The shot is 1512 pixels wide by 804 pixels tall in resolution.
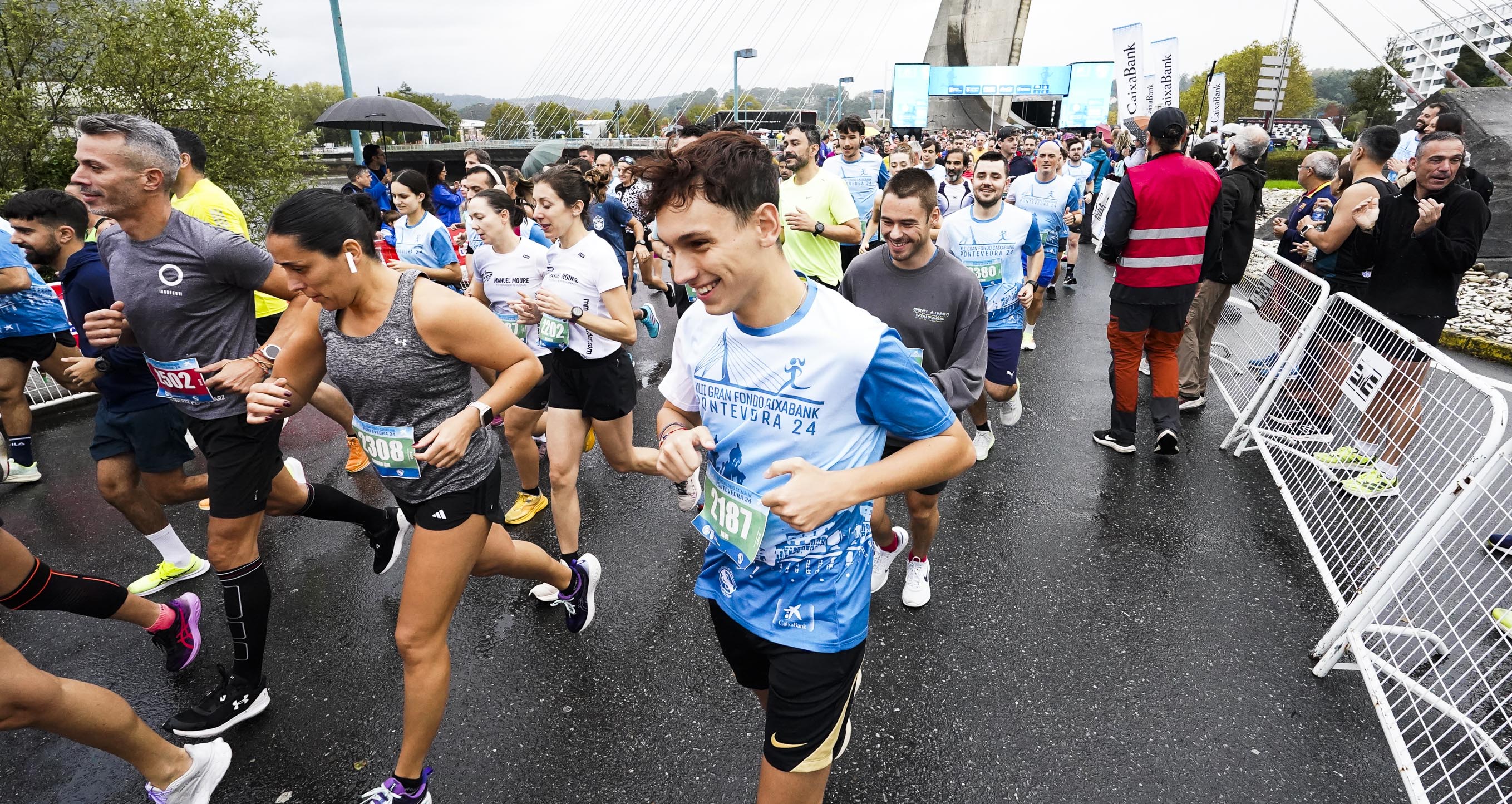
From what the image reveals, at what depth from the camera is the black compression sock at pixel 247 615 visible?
2.84 m

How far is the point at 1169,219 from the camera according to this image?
4.72 metres

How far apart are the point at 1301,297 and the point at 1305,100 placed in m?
83.5

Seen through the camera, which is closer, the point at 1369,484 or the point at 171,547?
the point at 171,547

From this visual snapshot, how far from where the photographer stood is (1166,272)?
480cm

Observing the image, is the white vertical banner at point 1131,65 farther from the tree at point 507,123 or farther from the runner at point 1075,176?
the tree at point 507,123

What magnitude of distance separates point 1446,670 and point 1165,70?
7.04m

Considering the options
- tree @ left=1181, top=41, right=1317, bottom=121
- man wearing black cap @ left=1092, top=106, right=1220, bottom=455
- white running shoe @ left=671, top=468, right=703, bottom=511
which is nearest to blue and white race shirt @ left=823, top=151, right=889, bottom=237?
man wearing black cap @ left=1092, top=106, right=1220, bottom=455

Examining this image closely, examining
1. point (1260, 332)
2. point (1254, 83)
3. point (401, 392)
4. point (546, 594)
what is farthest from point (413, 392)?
point (1254, 83)

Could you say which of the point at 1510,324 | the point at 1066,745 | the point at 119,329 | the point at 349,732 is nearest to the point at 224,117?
the point at 119,329

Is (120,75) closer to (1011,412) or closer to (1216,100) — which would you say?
(1011,412)

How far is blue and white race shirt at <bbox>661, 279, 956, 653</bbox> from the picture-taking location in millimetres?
1569

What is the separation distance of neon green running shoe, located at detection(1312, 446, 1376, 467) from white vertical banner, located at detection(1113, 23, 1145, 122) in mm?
5014

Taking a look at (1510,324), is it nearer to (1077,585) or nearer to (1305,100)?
(1077,585)

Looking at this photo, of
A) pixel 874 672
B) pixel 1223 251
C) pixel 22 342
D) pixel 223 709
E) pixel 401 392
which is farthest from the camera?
pixel 1223 251
